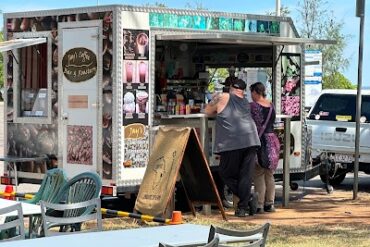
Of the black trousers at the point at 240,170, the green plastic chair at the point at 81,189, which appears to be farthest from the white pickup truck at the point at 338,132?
the green plastic chair at the point at 81,189

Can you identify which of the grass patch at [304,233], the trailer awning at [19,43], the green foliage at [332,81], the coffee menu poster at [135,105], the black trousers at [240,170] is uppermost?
the trailer awning at [19,43]

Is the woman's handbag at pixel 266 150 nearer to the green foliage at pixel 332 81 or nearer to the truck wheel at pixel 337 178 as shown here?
the truck wheel at pixel 337 178

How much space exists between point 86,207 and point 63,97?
14.2ft

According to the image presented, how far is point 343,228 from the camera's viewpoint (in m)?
9.84

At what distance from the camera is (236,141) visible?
10.5m

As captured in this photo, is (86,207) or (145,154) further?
(145,154)

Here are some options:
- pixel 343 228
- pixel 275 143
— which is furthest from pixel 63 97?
pixel 343 228

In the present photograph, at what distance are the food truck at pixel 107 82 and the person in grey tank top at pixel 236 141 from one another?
482 mm

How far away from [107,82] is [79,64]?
534 millimetres

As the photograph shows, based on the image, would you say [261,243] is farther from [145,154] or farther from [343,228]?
[145,154]

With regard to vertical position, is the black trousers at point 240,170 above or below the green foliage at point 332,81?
below

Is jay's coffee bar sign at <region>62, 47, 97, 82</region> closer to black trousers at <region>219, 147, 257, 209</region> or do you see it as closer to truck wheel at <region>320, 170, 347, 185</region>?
black trousers at <region>219, 147, 257, 209</region>

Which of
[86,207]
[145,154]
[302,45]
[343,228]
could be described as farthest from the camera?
[302,45]

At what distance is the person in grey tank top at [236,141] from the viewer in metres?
10.5
